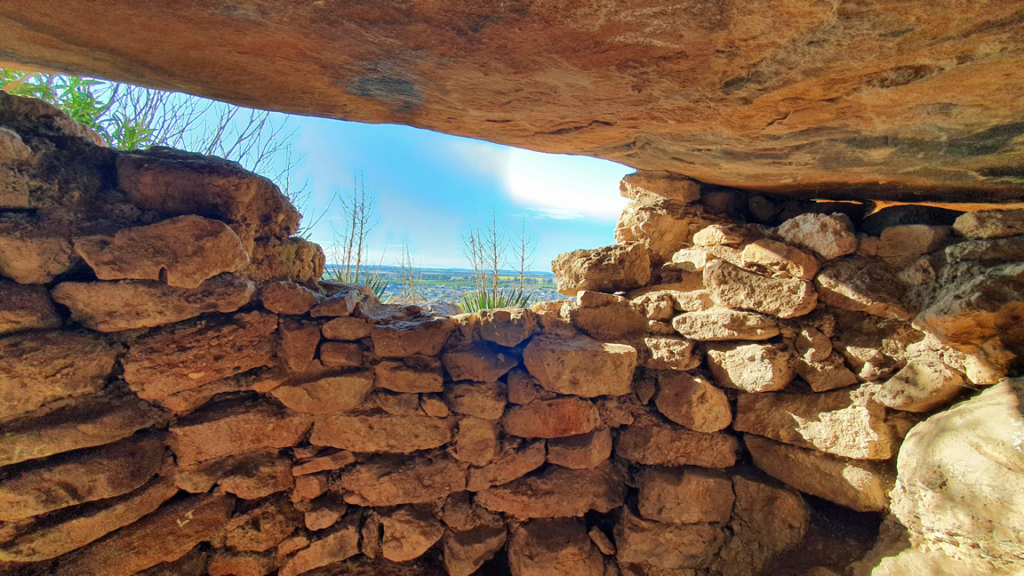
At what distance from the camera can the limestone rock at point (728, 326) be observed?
88.6 inches

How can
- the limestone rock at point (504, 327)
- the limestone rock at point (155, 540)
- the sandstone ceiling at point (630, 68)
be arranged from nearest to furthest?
1. the sandstone ceiling at point (630, 68)
2. the limestone rock at point (155, 540)
3. the limestone rock at point (504, 327)

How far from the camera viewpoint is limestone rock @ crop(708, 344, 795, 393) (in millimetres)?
2180

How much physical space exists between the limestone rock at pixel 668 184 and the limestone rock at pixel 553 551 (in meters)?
2.08

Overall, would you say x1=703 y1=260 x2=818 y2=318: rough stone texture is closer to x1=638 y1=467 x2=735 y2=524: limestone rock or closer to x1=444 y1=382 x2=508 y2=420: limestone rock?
x1=638 y1=467 x2=735 y2=524: limestone rock

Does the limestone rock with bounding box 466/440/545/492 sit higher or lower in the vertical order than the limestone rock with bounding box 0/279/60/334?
lower

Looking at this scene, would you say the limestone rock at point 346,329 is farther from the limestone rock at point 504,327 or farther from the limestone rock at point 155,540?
the limestone rock at point 155,540

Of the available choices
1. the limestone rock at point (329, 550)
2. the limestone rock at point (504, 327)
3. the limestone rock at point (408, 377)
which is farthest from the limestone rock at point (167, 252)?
the limestone rock at point (329, 550)

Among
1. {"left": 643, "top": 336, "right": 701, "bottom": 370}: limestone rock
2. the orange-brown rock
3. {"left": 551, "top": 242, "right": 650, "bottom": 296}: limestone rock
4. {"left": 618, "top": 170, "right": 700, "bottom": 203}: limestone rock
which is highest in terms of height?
{"left": 618, "top": 170, "right": 700, "bottom": 203}: limestone rock

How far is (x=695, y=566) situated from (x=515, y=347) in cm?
151

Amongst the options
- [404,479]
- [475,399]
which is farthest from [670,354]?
[404,479]

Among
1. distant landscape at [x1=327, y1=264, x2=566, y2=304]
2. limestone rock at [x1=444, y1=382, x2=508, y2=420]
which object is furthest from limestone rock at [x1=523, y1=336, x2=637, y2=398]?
distant landscape at [x1=327, y1=264, x2=566, y2=304]

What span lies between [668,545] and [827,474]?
868 millimetres

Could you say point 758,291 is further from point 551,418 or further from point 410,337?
point 410,337

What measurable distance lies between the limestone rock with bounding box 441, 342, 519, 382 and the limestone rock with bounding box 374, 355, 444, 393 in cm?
9
